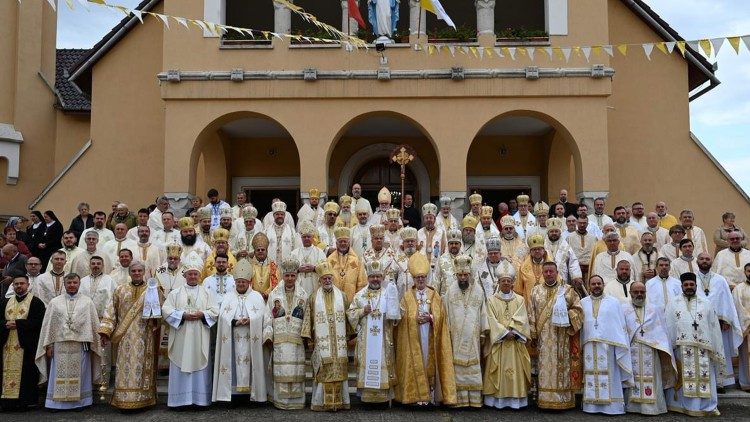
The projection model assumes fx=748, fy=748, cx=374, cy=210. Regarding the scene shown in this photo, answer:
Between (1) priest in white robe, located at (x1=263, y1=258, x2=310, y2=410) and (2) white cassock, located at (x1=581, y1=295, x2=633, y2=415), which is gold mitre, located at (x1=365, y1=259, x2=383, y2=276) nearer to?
(1) priest in white robe, located at (x1=263, y1=258, x2=310, y2=410)

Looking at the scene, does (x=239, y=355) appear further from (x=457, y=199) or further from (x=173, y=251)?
(x=457, y=199)

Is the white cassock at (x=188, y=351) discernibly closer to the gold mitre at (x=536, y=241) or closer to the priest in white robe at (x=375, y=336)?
the priest in white robe at (x=375, y=336)

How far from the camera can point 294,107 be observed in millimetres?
15289

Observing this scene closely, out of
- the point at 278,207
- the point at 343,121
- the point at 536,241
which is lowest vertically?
the point at 536,241

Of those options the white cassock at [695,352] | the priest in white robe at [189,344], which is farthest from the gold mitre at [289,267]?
the white cassock at [695,352]

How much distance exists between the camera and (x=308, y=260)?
35.8ft

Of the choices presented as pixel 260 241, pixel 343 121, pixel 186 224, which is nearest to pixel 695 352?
pixel 260 241

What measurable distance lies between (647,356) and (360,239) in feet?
16.0

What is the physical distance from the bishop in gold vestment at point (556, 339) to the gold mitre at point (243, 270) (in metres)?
3.75

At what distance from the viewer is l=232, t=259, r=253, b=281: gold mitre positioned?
989cm

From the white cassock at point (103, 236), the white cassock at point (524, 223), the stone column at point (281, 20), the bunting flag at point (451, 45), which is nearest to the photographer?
the bunting flag at point (451, 45)

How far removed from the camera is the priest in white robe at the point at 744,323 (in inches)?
398

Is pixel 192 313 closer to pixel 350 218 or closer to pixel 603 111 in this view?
pixel 350 218

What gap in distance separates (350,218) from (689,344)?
233 inches
